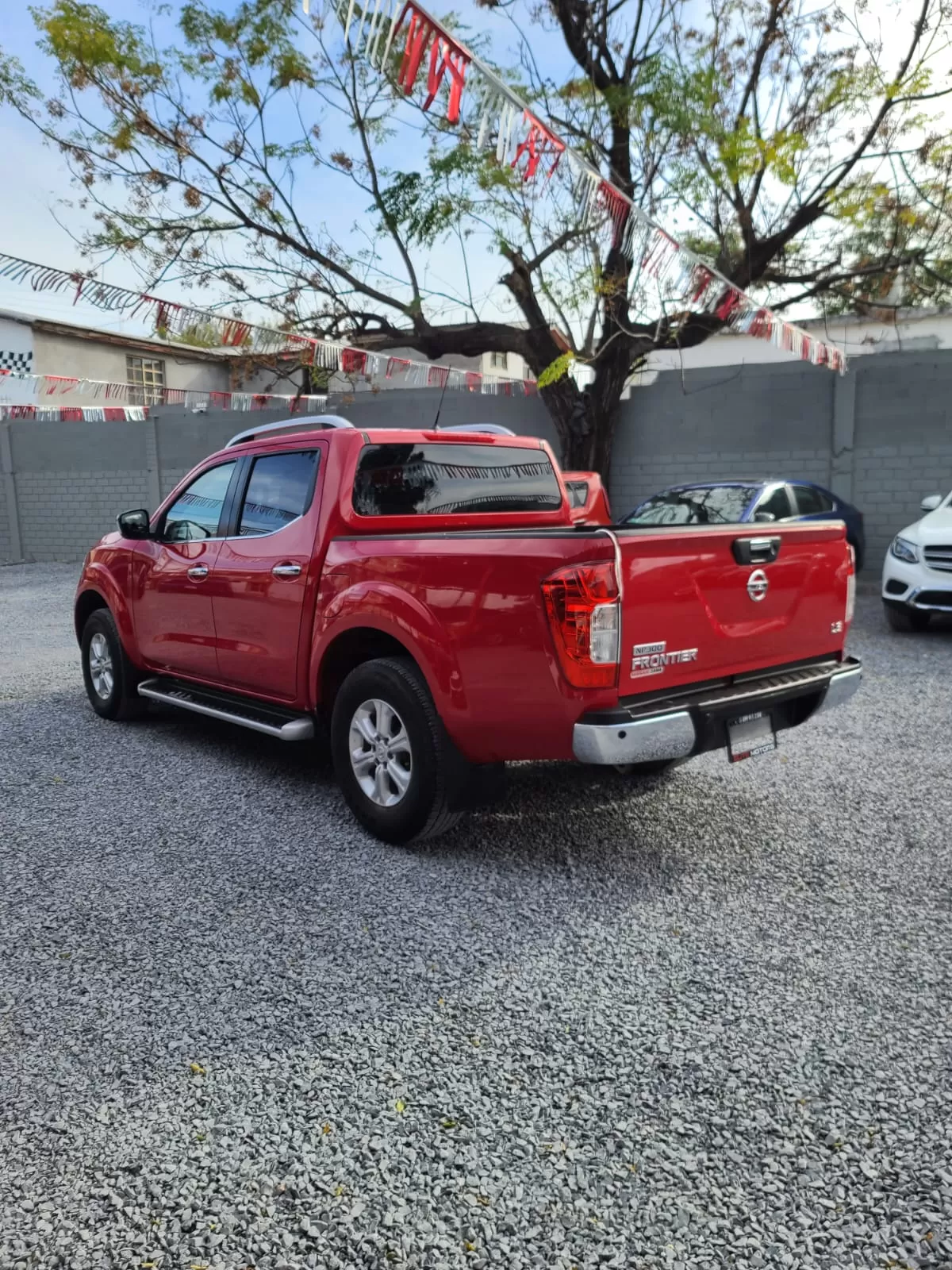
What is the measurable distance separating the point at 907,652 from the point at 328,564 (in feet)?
20.1

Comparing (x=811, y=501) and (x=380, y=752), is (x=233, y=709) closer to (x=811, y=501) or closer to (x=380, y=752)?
(x=380, y=752)

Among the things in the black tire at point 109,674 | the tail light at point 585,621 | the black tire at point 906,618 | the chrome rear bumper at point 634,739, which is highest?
the tail light at point 585,621

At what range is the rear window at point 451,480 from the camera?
463 centimetres

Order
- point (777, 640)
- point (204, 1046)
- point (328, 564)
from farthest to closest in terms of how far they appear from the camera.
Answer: point (328, 564) < point (777, 640) < point (204, 1046)

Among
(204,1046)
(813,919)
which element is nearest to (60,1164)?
(204,1046)

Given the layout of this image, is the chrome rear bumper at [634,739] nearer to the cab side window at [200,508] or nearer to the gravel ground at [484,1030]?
the gravel ground at [484,1030]

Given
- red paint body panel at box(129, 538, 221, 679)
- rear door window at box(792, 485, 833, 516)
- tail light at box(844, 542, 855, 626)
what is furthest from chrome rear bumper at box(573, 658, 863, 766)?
rear door window at box(792, 485, 833, 516)

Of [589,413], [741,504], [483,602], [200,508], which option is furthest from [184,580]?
[589,413]

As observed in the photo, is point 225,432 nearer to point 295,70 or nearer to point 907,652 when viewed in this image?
point 295,70

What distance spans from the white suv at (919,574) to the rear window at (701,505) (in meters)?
1.75

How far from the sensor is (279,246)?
12.6 m

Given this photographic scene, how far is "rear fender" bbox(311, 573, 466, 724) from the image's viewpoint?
3.75m

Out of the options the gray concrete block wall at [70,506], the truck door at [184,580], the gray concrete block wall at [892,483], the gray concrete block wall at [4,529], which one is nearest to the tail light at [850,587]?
the truck door at [184,580]

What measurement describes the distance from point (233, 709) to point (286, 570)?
3.00 ft
